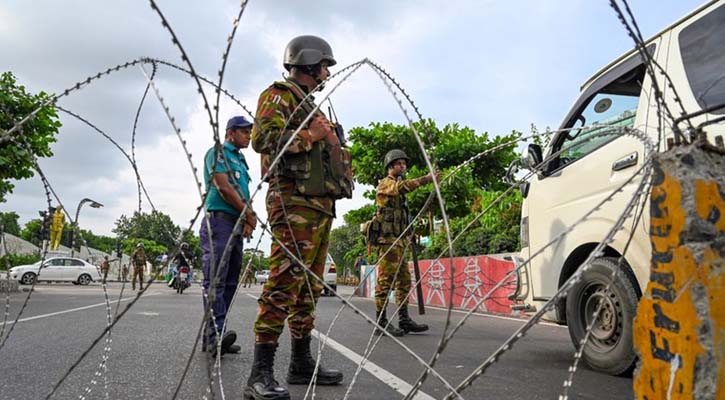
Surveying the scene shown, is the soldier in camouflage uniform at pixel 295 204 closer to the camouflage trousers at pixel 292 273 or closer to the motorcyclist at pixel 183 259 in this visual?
the camouflage trousers at pixel 292 273

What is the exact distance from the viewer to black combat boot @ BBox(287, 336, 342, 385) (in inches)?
113

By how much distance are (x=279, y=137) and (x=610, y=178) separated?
1940 millimetres

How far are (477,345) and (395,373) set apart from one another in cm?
167

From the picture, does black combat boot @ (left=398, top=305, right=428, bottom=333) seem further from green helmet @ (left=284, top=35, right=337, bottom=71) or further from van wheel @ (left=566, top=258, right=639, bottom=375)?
green helmet @ (left=284, top=35, right=337, bottom=71)

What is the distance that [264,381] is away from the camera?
2.49m

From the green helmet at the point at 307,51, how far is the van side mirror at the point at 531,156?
1.61 metres

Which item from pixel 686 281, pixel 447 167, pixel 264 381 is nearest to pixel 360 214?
pixel 447 167

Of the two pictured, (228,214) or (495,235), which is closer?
(228,214)

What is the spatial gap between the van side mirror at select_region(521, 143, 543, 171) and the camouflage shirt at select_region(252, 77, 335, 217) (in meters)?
1.59

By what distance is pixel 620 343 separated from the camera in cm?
305

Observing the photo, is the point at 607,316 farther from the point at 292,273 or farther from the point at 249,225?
the point at 249,225

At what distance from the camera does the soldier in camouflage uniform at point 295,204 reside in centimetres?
259

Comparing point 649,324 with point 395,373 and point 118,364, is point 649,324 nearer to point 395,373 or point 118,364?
point 395,373

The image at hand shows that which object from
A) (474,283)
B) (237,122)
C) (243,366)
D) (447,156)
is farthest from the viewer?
(447,156)
